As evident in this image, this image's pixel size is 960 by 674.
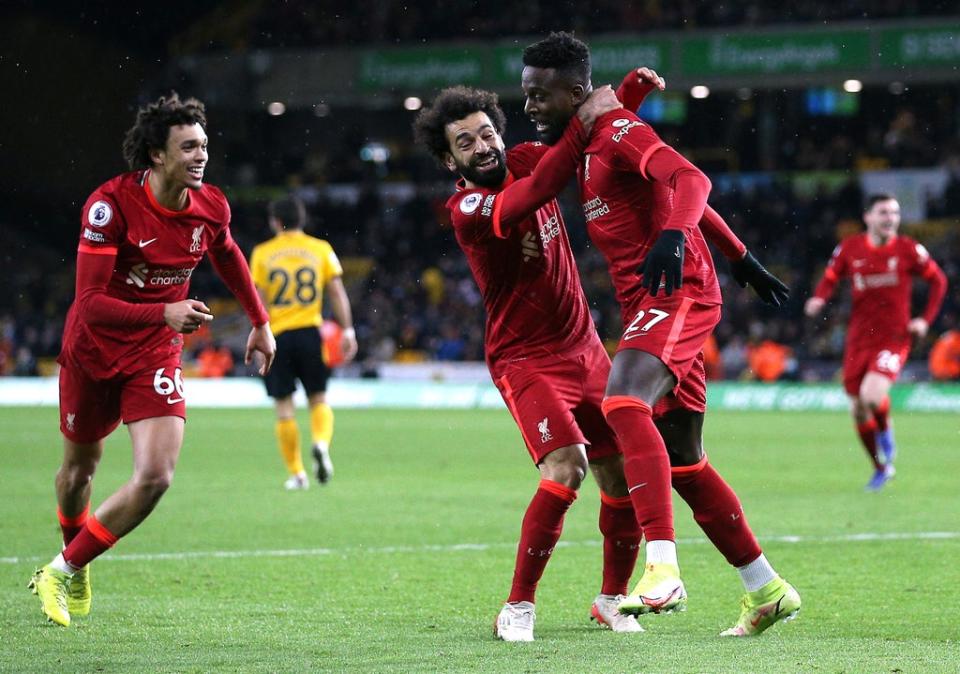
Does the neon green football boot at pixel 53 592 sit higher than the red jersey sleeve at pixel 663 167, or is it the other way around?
the red jersey sleeve at pixel 663 167

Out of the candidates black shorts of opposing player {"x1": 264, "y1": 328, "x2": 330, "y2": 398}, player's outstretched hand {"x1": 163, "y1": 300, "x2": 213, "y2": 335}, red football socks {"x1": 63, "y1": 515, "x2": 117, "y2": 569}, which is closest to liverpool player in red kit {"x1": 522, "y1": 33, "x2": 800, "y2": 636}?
player's outstretched hand {"x1": 163, "y1": 300, "x2": 213, "y2": 335}

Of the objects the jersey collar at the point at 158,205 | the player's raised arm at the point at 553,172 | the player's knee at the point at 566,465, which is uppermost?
the player's raised arm at the point at 553,172

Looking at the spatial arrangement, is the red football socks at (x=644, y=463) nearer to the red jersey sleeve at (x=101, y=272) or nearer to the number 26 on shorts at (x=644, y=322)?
the number 26 on shorts at (x=644, y=322)

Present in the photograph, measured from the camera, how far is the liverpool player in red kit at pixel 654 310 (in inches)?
200

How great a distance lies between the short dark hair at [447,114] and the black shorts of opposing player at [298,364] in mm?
6526

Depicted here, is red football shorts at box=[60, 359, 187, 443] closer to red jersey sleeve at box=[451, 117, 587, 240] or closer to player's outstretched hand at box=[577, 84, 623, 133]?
red jersey sleeve at box=[451, 117, 587, 240]

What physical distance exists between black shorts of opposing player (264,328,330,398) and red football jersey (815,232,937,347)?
14.0 ft

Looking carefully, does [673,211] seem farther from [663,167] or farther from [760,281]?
[760,281]

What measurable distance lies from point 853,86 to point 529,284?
2761 centimetres

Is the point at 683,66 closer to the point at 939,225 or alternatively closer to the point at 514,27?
the point at 514,27

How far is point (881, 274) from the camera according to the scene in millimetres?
12672

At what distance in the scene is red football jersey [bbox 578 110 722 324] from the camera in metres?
5.33

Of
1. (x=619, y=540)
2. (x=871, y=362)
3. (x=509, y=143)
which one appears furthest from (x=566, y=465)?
(x=509, y=143)

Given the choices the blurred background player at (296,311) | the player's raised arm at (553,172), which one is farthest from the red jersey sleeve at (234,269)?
the blurred background player at (296,311)
